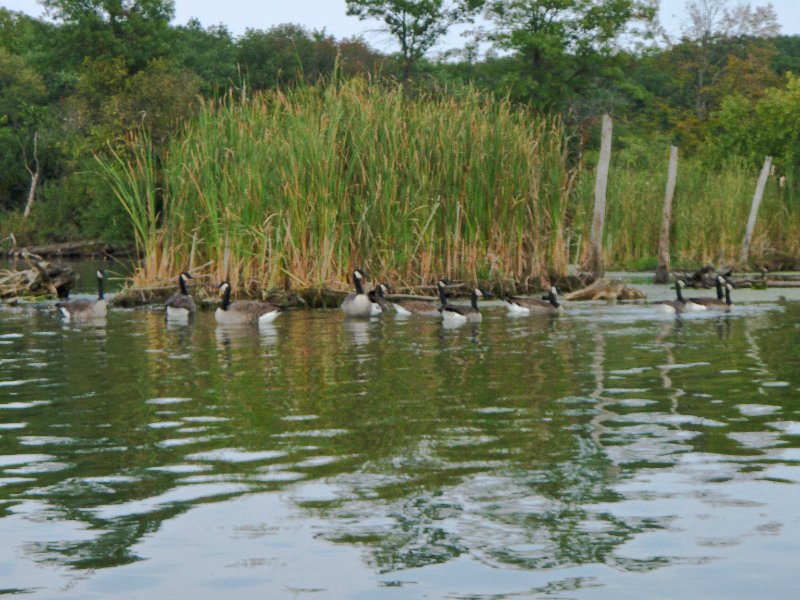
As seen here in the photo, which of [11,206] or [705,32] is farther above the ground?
[705,32]

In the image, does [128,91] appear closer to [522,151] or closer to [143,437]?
[522,151]

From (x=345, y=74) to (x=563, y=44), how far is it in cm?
1387

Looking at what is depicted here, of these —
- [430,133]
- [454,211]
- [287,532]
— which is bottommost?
[287,532]

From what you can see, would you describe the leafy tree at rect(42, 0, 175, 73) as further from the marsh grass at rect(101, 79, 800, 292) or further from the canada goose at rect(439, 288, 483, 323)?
the canada goose at rect(439, 288, 483, 323)

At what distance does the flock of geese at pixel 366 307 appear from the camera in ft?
70.2

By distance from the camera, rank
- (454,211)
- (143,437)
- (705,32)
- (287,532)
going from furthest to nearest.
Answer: (705,32) < (454,211) < (143,437) < (287,532)

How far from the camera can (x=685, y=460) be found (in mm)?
8852

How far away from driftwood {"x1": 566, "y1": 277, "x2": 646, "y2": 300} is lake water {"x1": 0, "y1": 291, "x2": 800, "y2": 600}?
9333mm

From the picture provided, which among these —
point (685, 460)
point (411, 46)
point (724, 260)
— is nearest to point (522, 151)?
point (724, 260)

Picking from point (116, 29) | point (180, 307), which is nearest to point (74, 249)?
point (116, 29)

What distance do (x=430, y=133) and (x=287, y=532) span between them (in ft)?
62.9

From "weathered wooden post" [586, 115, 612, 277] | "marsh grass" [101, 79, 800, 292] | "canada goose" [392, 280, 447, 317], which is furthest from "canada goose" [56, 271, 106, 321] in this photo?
"weathered wooden post" [586, 115, 612, 277]

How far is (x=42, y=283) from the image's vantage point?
94.8ft

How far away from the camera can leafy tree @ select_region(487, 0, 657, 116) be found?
6075 cm
